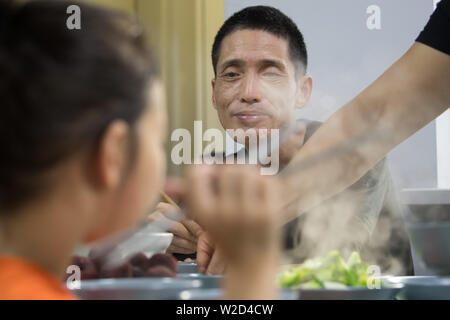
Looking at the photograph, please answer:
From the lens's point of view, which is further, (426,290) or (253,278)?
(426,290)

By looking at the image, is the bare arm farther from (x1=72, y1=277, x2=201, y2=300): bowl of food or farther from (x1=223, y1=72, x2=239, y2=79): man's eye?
(x1=223, y1=72, x2=239, y2=79): man's eye

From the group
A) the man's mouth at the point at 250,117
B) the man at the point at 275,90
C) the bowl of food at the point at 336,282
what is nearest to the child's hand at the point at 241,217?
the bowl of food at the point at 336,282

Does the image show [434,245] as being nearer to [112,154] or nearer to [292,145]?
[112,154]

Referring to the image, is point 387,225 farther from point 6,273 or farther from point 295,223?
point 6,273

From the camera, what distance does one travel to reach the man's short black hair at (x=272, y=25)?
176 centimetres

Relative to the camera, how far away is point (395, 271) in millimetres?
1259

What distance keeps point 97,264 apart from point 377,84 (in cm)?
67

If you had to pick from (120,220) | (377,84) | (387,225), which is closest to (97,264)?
(120,220)

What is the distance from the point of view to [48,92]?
1.24ft

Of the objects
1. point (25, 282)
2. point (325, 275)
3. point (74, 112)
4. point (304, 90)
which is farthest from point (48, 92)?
point (304, 90)

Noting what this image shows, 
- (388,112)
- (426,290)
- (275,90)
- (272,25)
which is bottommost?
(426,290)

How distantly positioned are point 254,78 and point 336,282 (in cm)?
111

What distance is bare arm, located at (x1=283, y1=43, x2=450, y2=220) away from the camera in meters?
1.08

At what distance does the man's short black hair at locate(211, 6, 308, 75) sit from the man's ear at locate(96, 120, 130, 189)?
141 cm
